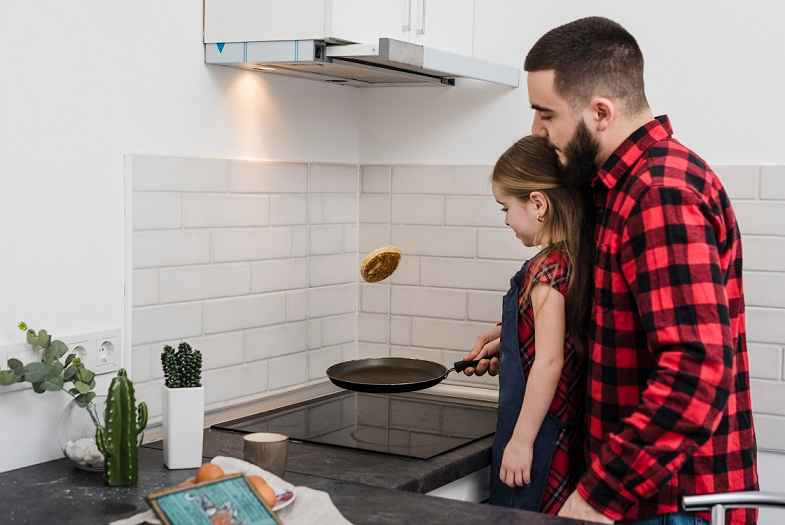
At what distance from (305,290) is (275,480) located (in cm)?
99

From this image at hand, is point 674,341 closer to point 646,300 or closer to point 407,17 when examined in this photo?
point 646,300

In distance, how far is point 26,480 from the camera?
189cm

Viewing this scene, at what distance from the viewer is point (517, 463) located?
2.07m

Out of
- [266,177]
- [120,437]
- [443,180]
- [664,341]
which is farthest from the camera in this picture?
[443,180]

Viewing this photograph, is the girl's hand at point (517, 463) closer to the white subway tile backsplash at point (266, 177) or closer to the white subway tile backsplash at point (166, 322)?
the white subway tile backsplash at point (166, 322)

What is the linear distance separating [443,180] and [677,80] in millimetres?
664

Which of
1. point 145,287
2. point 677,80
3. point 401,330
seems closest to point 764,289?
point 677,80

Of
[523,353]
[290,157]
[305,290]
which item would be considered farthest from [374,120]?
[523,353]

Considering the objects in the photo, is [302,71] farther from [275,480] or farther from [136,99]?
[275,480]

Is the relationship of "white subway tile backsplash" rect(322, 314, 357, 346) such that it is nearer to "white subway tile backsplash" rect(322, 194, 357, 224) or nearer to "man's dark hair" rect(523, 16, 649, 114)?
"white subway tile backsplash" rect(322, 194, 357, 224)

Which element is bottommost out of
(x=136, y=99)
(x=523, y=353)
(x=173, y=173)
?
(x=523, y=353)

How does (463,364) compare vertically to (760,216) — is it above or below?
below

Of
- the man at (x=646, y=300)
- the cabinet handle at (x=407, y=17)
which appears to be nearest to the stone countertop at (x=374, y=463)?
the man at (x=646, y=300)

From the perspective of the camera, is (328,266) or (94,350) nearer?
(94,350)
